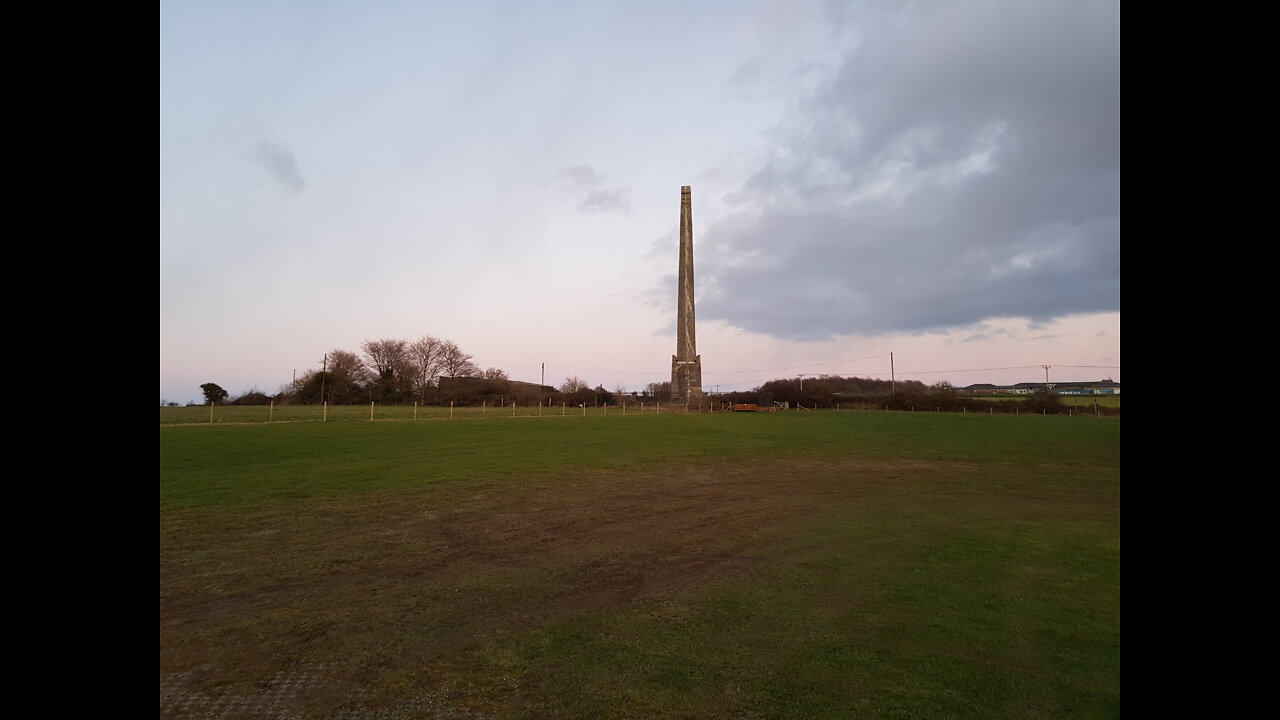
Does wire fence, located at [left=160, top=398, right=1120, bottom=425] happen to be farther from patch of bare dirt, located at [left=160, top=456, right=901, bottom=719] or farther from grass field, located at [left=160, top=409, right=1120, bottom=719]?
patch of bare dirt, located at [left=160, top=456, right=901, bottom=719]

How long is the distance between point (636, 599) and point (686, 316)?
1986 inches

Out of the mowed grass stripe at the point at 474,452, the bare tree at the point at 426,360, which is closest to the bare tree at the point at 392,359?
the bare tree at the point at 426,360

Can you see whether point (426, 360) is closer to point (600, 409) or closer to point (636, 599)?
point (600, 409)

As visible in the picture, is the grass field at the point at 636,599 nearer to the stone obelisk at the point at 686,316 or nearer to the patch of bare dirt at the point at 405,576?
the patch of bare dirt at the point at 405,576

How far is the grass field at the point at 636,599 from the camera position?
12.5 ft

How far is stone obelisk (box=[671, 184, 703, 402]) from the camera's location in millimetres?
55344

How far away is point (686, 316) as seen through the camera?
182 ft

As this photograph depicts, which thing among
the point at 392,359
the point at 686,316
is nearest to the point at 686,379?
the point at 686,316

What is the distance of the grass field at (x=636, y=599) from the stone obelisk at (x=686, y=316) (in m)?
43.0
